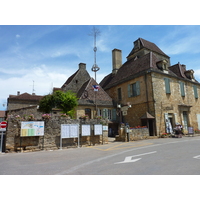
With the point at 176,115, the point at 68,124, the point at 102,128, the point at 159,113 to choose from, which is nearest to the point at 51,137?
the point at 68,124

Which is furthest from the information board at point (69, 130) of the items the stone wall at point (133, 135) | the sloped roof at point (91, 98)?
the sloped roof at point (91, 98)

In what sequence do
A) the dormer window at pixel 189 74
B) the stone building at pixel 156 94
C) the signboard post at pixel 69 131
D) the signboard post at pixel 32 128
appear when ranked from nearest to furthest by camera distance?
the signboard post at pixel 32 128 < the signboard post at pixel 69 131 < the stone building at pixel 156 94 < the dormer window at pixel 189 74

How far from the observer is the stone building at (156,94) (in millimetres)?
16734

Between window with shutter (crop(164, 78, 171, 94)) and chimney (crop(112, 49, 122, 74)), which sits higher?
chimney (crop(112, 49, 122, 74))

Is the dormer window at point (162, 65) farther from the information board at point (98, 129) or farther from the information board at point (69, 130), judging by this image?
the information board at point (69, 130)

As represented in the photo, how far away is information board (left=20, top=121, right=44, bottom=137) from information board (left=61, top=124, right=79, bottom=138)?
127cm

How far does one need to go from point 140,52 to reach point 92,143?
17360 millimetres

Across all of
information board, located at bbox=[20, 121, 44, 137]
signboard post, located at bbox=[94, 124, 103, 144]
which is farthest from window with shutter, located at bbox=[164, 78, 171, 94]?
information board, located at bbox=[20, 121, 44, 137]

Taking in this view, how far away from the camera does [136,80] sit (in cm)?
1886

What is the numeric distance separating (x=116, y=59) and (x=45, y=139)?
64.2 feet

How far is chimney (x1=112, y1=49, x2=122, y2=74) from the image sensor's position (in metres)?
25.7

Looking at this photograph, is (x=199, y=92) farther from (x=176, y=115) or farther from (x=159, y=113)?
(x=159, y=113)

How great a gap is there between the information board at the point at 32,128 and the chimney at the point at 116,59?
718 inches

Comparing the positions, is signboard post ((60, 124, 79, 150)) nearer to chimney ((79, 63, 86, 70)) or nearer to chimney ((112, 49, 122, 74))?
chimney ((112, 49, 122, 74))
